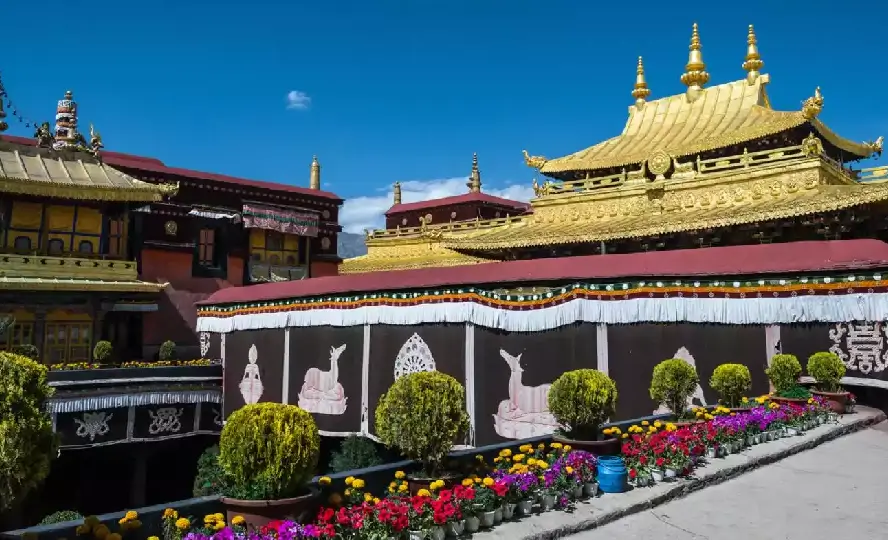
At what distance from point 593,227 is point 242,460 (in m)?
14.9

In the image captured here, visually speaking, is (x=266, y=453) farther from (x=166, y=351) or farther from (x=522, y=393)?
(x=166, y=351)

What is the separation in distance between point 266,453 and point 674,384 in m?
6.36

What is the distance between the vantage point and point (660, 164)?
62.6 ft

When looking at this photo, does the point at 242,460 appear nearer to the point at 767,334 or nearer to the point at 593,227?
the point at 767,334

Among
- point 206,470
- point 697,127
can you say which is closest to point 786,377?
point 697,127

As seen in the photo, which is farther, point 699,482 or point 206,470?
point 206,470

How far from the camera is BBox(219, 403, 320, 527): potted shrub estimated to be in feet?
17.3

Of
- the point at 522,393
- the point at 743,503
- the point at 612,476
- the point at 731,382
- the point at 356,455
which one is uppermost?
the point at 731,382

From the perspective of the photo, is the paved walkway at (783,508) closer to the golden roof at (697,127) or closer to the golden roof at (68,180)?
the golden roof at (697,127)

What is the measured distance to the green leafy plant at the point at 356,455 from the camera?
1531 centimetres

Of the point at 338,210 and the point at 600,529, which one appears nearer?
the point at 600,529

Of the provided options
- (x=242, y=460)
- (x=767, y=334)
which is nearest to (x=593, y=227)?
(x=767, y=334)

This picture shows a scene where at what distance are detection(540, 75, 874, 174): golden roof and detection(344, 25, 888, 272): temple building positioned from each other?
0.04 metres

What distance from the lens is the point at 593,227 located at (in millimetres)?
18750
